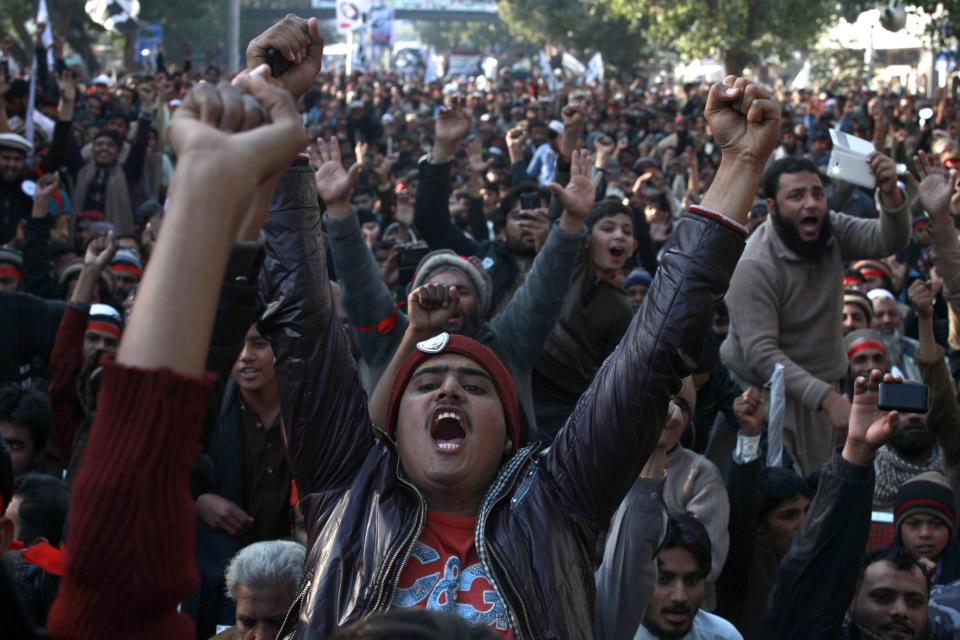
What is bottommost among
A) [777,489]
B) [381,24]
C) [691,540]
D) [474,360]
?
[381,24]

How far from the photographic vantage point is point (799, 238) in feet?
19.4

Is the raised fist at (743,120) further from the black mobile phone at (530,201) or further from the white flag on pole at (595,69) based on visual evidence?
the white flag on pole at (595,69)

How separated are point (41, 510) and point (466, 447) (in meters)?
1.88

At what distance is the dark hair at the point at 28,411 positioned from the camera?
495 centimetres

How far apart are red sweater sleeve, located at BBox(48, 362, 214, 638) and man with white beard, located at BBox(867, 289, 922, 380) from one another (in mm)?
6734

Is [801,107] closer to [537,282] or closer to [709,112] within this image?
[537,282]

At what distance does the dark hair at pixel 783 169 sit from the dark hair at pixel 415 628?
4.83 meters

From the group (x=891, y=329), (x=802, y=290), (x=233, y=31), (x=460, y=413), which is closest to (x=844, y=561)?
(x=460, y=413)

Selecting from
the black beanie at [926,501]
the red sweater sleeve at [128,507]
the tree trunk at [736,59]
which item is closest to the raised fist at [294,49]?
the red sweater sleeve at [128,507]

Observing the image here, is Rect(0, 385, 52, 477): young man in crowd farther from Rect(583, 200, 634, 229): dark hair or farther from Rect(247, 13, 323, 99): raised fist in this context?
Rect(247, 13, 323, 99): raised fist

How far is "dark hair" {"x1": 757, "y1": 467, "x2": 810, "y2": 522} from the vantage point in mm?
5086

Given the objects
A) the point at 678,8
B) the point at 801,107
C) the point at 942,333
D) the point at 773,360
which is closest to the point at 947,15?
the point at 801,107

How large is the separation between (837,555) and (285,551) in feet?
5.07

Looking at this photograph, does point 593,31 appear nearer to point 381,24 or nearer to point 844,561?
point 381,24
